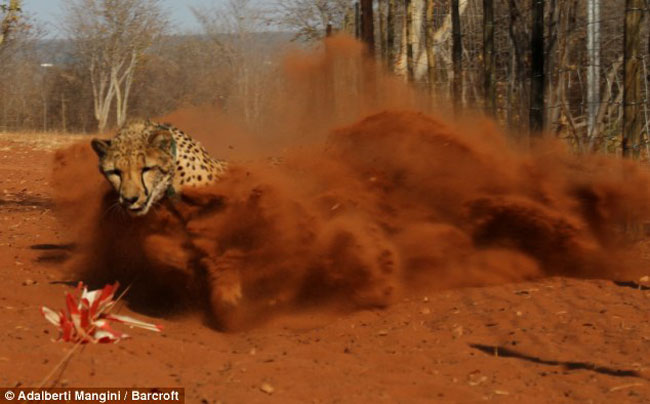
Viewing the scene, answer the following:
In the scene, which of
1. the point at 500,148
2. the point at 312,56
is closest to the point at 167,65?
the point at 312,56

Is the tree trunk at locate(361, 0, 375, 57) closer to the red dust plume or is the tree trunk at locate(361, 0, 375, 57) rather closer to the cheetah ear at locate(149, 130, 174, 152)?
the red dust plume

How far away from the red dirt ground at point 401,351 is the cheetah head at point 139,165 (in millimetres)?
1055

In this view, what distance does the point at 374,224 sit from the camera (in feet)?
25.8

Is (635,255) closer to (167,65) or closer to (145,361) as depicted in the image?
(145,361)

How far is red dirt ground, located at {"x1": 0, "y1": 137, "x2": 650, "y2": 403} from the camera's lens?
16.0 ft

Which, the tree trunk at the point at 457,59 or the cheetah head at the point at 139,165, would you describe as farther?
the tree trunk at the point at 457,59

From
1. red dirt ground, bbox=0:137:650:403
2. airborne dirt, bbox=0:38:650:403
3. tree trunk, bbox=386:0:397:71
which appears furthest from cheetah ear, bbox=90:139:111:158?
tree trunk, bbox=386:0:397:71

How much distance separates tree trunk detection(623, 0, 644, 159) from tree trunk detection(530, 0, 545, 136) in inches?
44.1

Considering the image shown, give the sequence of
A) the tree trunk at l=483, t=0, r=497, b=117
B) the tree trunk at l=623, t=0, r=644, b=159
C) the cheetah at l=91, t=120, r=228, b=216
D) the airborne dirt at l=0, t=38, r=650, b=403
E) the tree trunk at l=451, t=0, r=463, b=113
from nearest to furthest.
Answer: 1. the airborne dirt at l=0, t=38, r=650, b=403
2. the cheetah at l=91, t=120, r=228, b=216
3. the tree trunk at l=623, t=0, r=644, b=159
4. the tree trunk at l=483, t=0, r=497, b=117
5. the tree trunk at l=451, t=0, r=463, b=113

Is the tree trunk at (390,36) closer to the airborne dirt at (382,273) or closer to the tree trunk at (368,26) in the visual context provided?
the tree trunk at (368,26)

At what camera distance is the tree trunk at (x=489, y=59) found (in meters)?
A: 11.2

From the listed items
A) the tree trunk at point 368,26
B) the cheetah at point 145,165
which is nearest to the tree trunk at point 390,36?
the tree trunk at point 368,26

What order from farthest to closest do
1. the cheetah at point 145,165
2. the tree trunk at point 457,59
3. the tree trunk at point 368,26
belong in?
1. the tree trunk at point 368,26
2. the tree trunk at point 457,59
3. the cheetah at point 145,165

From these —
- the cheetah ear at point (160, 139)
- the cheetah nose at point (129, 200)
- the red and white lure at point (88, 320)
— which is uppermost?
the cheetah ear at point (160, 139)
